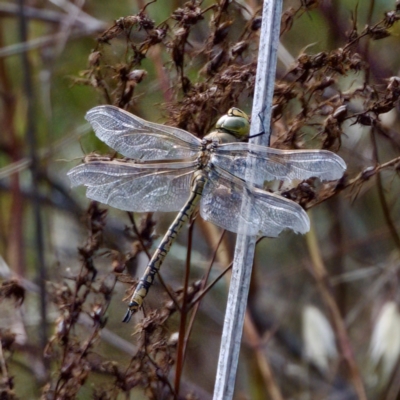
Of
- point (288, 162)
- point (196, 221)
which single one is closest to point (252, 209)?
point (288, 162)

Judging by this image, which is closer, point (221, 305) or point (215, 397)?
point (215, 397)

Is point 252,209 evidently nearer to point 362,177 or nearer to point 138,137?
point 362,177

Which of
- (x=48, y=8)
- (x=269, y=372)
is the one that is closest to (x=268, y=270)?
(x=269, y=372)

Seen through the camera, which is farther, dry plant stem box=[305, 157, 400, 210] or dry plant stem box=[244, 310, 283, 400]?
dry plant stem box=[244, 310, 283, 400]

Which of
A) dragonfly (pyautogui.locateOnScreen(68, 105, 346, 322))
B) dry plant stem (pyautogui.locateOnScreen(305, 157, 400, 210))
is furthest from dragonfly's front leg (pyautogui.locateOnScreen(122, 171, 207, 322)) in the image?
dry plant stem (pyautogui.locateOnScreen(305, 157, 400, 210))

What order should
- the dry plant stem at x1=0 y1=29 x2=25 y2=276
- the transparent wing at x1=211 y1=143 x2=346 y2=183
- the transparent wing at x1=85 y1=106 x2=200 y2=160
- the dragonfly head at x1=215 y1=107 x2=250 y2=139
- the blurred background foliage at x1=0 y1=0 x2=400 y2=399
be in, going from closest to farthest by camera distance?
1. the transparent wing at x1=211 y1=143 x2=346 y2=183
2. the blurred background foliage at x1=0 y1=0 x2=400 y2=399
3. the dragonfly head at x1=215 y1=107 x2=250 y2=139
4. the transparent wing at x1=85 y1=106 x2=200 y2=160
5. the dry plant stem at x1=0 y1=29 x2=25 y2=276

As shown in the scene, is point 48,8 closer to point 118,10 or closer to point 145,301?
point 118,10

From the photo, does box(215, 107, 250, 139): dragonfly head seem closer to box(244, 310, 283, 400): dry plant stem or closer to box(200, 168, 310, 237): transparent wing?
Answer: box(200, 168, 310, 237): transparent wing

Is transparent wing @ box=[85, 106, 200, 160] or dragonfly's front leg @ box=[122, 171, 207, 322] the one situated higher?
transparent wing @ box=[85, 106, 200, 160]
